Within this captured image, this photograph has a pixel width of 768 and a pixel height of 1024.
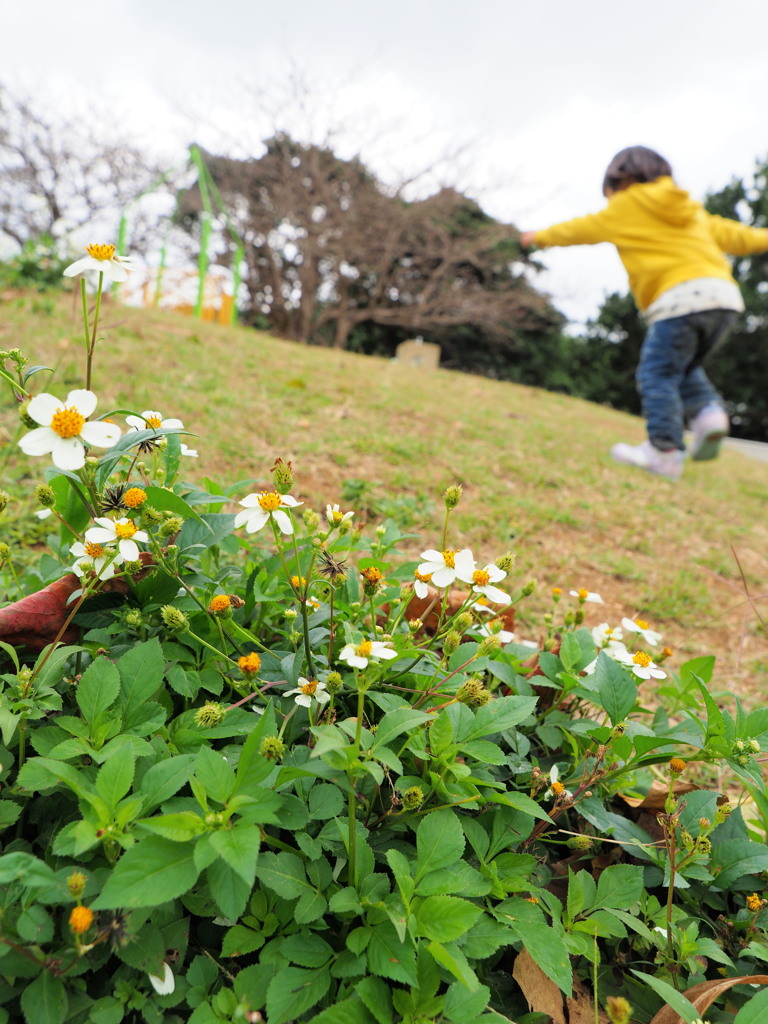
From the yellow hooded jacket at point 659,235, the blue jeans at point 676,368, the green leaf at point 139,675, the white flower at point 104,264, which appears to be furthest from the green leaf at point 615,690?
the yellow hooded jacket at point 659,235

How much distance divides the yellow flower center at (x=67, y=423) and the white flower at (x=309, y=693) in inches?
16.8

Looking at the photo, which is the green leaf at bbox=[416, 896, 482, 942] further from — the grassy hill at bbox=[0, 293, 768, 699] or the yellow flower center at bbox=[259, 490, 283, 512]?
the grassy hill at bbox=[0, 293, 768, 699]

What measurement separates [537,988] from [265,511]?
2.28 feet

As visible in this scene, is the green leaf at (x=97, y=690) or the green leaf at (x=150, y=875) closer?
the green leaf at (x=150, y=875)

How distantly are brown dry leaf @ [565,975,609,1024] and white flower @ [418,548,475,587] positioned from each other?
520 mm

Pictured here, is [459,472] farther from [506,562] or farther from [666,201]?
[666,201]

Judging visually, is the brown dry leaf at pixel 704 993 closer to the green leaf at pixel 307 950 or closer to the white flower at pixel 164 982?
the green leaf at pixel 307 950

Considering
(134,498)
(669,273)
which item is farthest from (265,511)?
(669,273)

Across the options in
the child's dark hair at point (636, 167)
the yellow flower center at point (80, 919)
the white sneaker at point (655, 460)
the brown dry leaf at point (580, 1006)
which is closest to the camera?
the yellow flower center at point (80, 919)

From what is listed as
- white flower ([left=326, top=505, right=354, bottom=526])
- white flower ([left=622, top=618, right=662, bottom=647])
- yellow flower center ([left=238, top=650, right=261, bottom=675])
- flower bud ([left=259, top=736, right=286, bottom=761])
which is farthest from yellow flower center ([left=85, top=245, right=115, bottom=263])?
white flower ([left=622, top=618, right=662, bottom=647])

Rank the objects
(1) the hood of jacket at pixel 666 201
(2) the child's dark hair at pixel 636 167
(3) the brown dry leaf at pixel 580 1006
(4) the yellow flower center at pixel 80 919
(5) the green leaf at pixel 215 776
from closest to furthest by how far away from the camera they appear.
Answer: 1. (4) the yellow flower center at pixel 80 919
2. (5) the green leaf at pixel 215 776
3. (3) the brown dry leaf at pixel 580 1006
4. (1) the hood of jacket at pixel 666 201
5. (2) the child's dark hair at pixel 636 167

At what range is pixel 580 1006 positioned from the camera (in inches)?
29.1

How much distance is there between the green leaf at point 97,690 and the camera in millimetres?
724

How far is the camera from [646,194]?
13.5 ft
